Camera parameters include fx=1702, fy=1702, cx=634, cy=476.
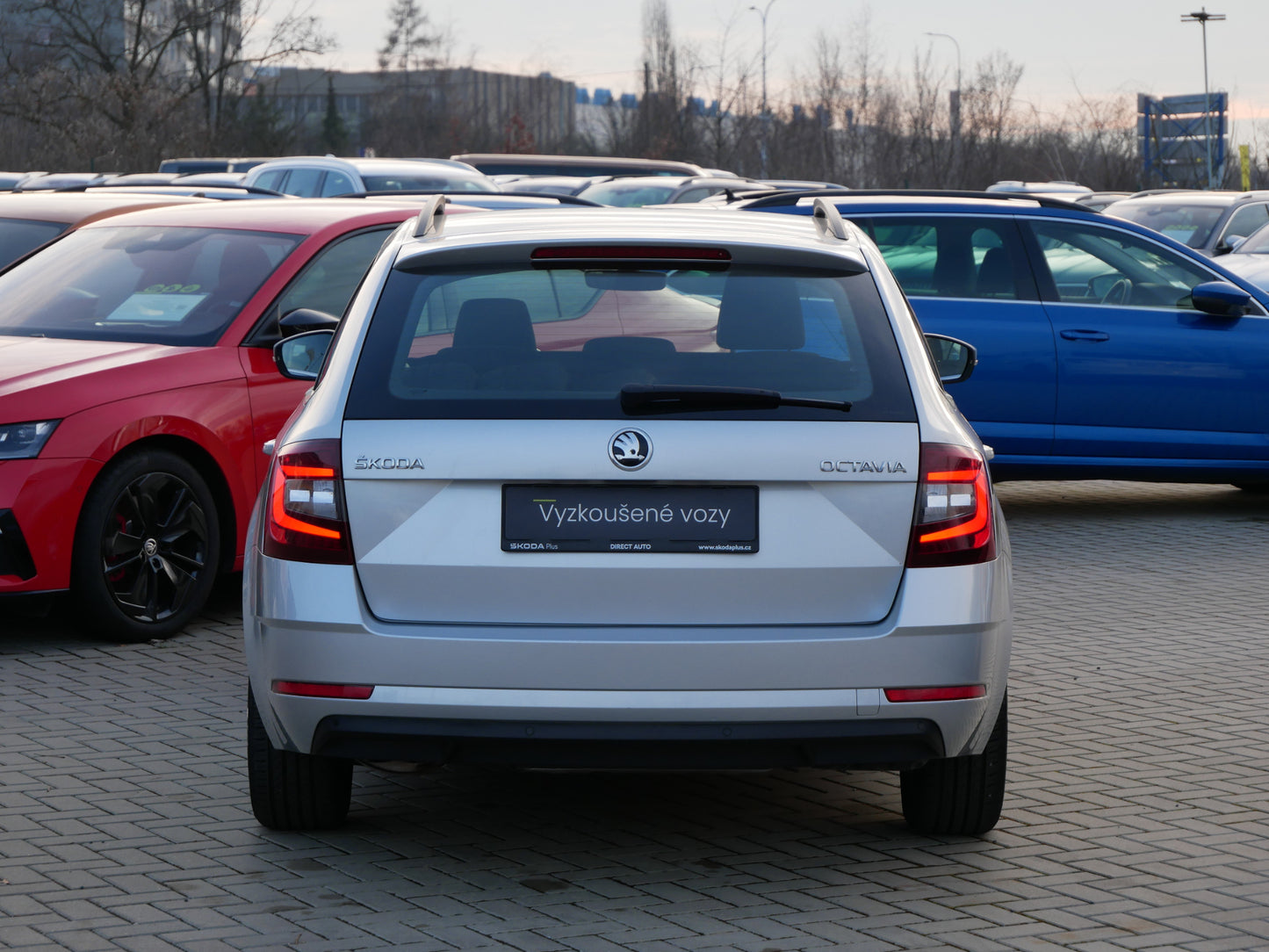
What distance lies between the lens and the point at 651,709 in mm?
3721

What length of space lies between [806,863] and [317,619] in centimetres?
140

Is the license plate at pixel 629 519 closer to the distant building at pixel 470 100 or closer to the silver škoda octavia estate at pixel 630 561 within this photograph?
the silver škoda octavia estate at pixel 630 561

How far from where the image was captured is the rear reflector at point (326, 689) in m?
3.79

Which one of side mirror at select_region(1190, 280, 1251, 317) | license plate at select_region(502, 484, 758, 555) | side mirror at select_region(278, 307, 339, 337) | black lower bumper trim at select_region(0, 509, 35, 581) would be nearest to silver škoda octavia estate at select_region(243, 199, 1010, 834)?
license plate at select_region(502, 484, 758, 555)

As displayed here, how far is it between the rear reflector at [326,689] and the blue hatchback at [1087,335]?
6.16m

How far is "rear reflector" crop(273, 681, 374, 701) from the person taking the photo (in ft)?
12.4

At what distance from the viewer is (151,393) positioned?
6.63 m

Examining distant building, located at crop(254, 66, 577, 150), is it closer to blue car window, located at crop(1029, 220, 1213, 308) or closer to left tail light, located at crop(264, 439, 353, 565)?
blue car window, located at crop(1029, 220, 1213, 308)

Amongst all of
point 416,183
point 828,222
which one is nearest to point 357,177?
point 416,183

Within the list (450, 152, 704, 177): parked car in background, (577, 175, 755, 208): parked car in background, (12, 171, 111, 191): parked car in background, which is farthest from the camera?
(450, 152, 704, 177): parked car in background

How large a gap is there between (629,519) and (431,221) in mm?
1302

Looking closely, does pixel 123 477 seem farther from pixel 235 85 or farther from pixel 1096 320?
pixel 235 85

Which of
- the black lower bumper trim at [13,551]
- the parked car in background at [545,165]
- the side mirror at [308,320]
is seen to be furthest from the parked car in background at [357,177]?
the parked car in background at [545,165]

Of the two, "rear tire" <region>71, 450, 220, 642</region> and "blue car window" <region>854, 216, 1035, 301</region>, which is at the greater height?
"blue car window" <region>854, 216, 1035, 301</region>
